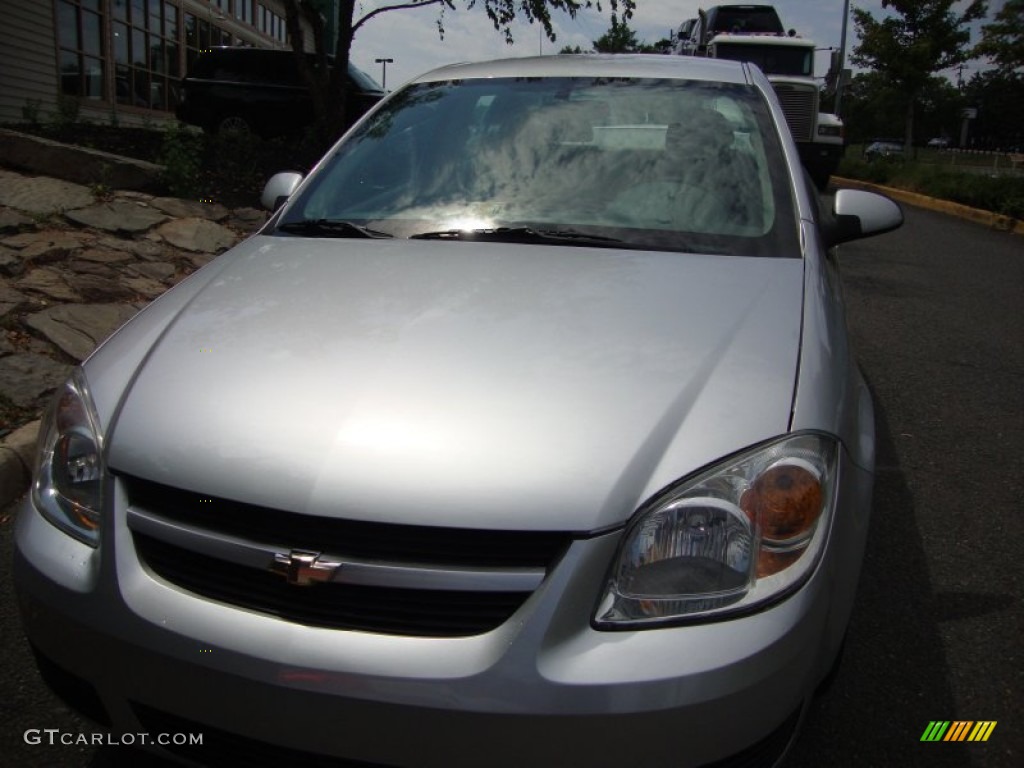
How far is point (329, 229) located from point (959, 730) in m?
2.12

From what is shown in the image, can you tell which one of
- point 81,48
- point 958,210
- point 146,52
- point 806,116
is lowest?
point 958,210

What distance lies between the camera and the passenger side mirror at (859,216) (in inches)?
110

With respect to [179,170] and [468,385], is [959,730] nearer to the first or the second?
[468,385]

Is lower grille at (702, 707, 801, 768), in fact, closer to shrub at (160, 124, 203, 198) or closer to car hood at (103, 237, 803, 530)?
car hood at (103, 237, 803, 530)

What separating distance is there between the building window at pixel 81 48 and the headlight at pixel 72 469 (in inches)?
634

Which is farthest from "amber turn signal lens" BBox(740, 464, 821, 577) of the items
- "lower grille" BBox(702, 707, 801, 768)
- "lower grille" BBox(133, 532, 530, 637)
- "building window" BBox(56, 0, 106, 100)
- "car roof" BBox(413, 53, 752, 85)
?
"building window" BBox(56, 0, 106, 100)

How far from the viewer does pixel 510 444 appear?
60.1 inches

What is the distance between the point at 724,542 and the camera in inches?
59.2

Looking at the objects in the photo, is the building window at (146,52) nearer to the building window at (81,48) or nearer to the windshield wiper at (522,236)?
the building window at (81,48)

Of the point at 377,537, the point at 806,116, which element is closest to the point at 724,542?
the point at 377,537

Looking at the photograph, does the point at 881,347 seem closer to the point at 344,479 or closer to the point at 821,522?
the point at 821,522

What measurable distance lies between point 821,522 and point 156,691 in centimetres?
121

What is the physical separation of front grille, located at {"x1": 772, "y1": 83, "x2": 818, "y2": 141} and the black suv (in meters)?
6.94

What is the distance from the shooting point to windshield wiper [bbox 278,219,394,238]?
2.51 meters
